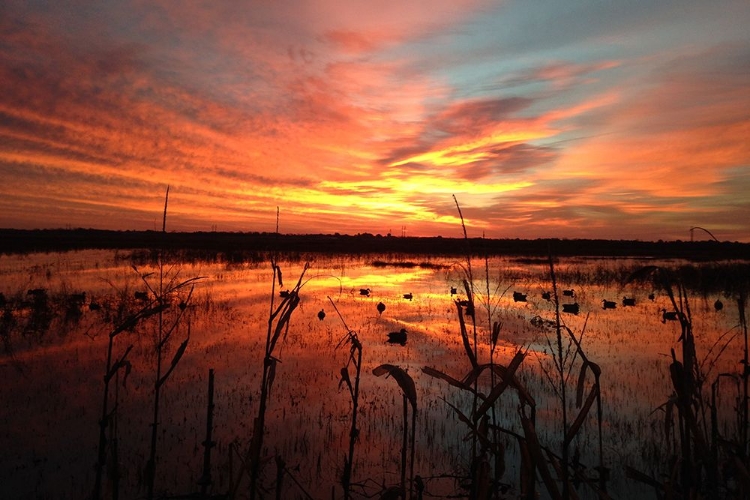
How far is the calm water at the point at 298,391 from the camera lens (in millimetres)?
5734

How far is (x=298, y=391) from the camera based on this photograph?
27.8ft

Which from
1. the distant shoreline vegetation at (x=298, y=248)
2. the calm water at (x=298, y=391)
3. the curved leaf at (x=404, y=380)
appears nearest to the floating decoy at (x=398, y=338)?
the calm water at (x=298, y=391)

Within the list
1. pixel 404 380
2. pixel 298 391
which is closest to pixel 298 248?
pixel 298 391

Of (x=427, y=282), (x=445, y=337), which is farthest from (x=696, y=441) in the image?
(x=427, y=282)

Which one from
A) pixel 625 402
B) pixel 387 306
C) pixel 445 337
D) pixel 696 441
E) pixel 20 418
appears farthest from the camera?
pixel 387 306

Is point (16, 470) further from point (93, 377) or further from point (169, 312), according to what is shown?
point (169, 312)

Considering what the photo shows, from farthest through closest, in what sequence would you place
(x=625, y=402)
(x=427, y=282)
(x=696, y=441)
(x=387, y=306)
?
1. (x=427, y=282)
2. (x=387, y=306)
3. (x=625, y=402)
4. (x=696, y=441)

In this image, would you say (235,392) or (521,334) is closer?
(235,392)

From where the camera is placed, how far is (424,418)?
24.6 ft

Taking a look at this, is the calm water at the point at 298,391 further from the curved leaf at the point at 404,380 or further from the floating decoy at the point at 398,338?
the curved leaf at the point at 404,380

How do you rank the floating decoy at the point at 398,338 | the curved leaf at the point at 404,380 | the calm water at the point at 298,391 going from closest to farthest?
the curved leaf at the point at 404,380 → the calm water at the point at 298,391 → the floating decoy at the point at 398,338

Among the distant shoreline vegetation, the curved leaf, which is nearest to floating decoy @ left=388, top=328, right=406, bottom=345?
the curved leaf

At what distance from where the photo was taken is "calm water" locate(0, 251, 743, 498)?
5.73m

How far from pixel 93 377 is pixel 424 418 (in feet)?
19.2
